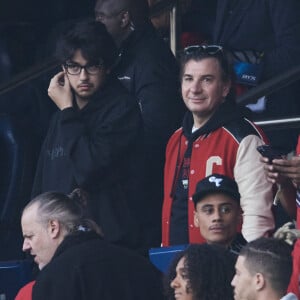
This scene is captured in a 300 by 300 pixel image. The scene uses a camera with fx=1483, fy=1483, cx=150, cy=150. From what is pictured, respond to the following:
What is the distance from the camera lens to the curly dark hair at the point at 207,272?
6.66 m

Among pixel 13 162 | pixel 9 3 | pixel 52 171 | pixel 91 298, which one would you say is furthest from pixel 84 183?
pixel 9 3

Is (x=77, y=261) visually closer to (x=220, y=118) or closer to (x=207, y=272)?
(x=207, y=272)

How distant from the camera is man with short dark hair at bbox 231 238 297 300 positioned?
249 inches

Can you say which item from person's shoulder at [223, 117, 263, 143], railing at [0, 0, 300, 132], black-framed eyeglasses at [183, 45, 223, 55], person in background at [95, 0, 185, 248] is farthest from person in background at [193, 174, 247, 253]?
railing at [0, 0, 300, 132]

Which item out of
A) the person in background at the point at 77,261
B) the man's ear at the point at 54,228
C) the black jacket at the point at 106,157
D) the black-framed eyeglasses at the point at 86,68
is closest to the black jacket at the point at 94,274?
the person in background at the point at 77,261

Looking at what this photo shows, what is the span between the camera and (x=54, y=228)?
7480mm

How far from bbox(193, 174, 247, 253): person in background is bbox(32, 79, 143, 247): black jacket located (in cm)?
59

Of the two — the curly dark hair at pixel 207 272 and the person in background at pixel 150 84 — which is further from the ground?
the person in background at pixel 150 84

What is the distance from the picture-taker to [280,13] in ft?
29.2

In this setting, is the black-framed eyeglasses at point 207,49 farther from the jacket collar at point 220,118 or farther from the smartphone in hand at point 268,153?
the smartphone in hand at point 268,153

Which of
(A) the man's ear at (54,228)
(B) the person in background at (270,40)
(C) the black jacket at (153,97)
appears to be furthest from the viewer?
(B) the person in background at (270,40)

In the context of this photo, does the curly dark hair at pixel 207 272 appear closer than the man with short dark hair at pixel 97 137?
Yes

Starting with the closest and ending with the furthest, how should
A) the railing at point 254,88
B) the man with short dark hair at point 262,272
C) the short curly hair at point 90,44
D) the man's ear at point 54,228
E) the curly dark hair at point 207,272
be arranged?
the man with short dark hair at point 262,272, the curly dark hair at point 207,272, the man's ear at point 54,228, the short curly hair at point 90,44, the railing at point 254,88

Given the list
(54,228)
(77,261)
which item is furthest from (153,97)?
(77,261)
